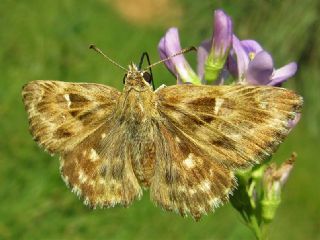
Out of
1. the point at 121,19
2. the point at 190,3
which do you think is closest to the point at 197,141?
the point at 190,3

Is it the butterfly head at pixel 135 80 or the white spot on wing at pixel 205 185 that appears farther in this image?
the butterfly head at pixel 135 80

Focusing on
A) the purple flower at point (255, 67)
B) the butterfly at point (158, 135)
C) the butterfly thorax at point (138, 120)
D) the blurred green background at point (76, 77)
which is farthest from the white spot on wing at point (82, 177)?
the blurred green background at point (76, 77)

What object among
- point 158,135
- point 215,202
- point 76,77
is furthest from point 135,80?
point 76,77

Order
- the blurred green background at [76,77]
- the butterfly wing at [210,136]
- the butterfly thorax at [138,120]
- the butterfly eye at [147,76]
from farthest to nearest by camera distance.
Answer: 1. the blurred green background at [76,77]
2. the butterfly eye at [147,76]
3. the butterfly thorax at [138,120]
4. the butterfly wing at [210,136]

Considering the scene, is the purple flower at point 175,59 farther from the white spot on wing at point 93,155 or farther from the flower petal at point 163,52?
the white spot on wing at point 93,155

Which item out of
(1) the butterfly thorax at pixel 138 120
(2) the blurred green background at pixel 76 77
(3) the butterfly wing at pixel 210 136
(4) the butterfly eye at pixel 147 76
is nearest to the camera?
(3) the butterfly wing at pixel 210 136

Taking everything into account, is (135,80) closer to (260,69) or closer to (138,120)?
(138,120)

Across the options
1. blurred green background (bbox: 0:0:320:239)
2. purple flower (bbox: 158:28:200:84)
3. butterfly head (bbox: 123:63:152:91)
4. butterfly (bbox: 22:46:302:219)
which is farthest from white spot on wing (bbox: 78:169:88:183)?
blurred green background (bbox: 0:0:320:239)

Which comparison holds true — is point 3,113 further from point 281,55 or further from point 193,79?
point 193,79
